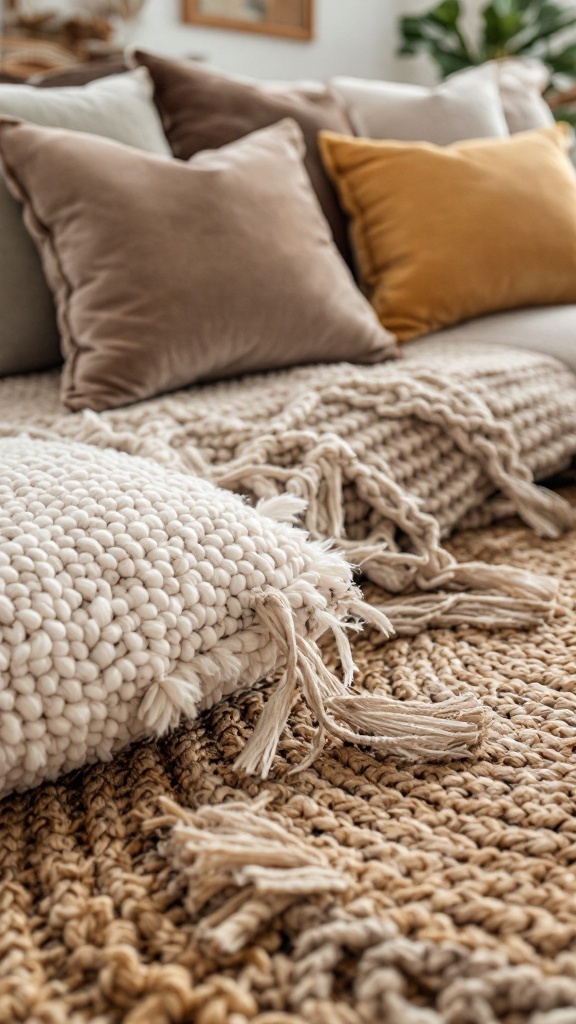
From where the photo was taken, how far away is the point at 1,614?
1.57 ft

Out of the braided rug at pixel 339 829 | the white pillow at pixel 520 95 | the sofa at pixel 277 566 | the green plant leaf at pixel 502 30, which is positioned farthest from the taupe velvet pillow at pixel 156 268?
the green plant leaf at pixel 502 30

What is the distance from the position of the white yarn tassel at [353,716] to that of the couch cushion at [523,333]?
69cm

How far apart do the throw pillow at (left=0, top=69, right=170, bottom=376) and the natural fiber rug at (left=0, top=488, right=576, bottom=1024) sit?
2.10 ft

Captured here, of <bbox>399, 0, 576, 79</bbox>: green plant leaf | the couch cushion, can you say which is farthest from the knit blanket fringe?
<bbox>399, 0, 576, 79</bbox>: green plant leaf

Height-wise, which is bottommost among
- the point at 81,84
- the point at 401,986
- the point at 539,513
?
the point at 539,513

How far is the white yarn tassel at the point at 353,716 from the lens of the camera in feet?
1.76

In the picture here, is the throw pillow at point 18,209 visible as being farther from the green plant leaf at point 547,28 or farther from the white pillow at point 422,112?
the green plant leaf at point 547,28

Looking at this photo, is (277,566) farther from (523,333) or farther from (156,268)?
(523,333)

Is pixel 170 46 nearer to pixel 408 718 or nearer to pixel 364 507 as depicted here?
pixel 364 507

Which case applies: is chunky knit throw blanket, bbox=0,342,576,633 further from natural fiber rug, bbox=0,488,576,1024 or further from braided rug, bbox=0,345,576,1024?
natural fiber rug, bbox=0,488,576,1024

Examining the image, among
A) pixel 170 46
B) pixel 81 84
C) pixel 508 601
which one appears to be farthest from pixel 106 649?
pixel 170 46

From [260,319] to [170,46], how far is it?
247 centimetres

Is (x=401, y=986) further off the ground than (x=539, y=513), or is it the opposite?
(x=401, y=986)

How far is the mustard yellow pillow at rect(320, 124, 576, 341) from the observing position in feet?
4.16
